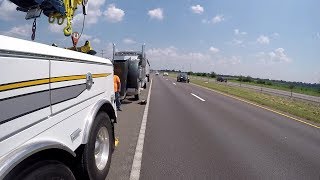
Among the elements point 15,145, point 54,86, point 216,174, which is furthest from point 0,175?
point 216,174

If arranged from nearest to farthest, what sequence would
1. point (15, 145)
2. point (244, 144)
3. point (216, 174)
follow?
point (15, 145) → point (216, 174) → point (244, 144)

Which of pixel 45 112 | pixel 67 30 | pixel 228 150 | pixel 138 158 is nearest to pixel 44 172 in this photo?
pixel 45 112

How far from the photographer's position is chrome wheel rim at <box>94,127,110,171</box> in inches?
209

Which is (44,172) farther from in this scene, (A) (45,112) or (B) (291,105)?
(B) (291,105)

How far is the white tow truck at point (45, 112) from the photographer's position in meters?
2.51

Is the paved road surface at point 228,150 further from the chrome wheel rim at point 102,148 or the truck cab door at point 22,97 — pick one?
the truck cab door at point 22,97

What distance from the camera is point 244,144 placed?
881 centimetres

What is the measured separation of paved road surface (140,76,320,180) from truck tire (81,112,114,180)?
0.80 meters

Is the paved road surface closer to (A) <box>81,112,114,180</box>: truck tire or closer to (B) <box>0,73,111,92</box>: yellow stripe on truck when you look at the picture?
(A) <box>81,112,114,180</box>: truck tire

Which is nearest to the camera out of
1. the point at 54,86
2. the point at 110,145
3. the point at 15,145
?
the point at 15,145

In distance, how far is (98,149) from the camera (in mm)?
5395

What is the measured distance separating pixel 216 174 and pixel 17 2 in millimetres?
4278

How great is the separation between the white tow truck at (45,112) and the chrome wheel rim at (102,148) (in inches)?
12.4

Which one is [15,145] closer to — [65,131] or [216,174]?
[65,131]
